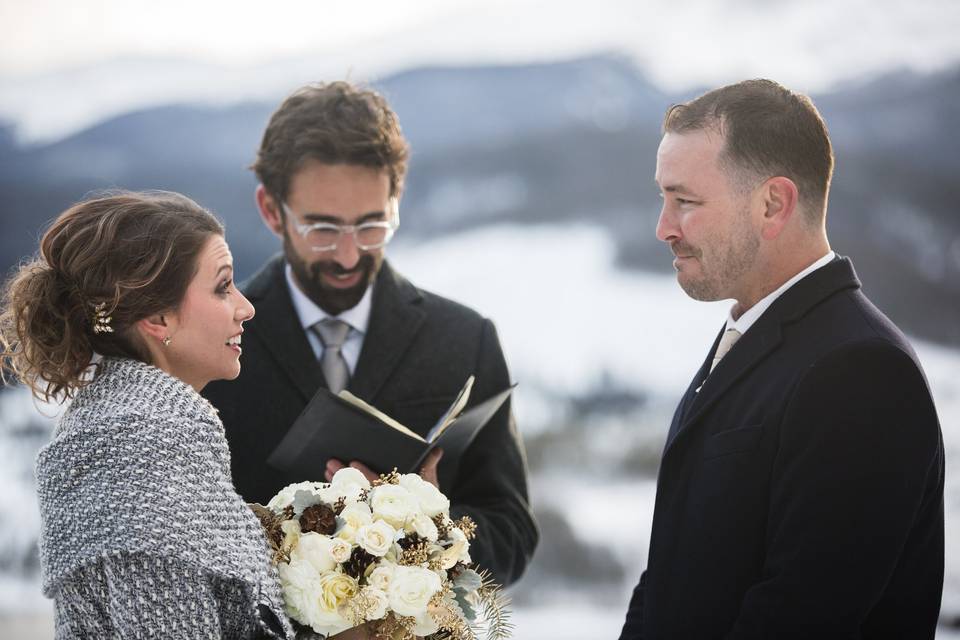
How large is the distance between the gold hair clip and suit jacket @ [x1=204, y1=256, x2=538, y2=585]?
2.81 ft

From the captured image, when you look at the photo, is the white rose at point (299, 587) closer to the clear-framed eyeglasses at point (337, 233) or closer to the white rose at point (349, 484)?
the white rose at point (349, 484)

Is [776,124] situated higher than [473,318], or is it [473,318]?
[776,124]

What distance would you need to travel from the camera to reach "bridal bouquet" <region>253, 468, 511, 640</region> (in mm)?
1942

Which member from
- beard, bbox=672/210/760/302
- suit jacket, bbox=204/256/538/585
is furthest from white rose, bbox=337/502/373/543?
beard, bbox=672/210/760/302

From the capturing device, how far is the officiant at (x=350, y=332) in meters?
2.86

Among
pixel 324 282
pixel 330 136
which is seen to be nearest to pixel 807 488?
pixel 324 282

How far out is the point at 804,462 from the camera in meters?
1.79

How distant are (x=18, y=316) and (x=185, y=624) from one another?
28.7 inches

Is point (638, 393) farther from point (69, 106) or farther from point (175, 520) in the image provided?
point (175, 520)

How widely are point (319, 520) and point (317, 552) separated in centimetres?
8

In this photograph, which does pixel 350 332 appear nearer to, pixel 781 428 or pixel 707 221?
pixel 707 221

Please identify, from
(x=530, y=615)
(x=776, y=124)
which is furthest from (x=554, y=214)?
(x=776, y=124)

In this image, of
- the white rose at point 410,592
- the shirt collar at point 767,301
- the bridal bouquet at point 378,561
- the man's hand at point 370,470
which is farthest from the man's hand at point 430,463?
the shirt collar at point 767,301

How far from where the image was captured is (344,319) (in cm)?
299
